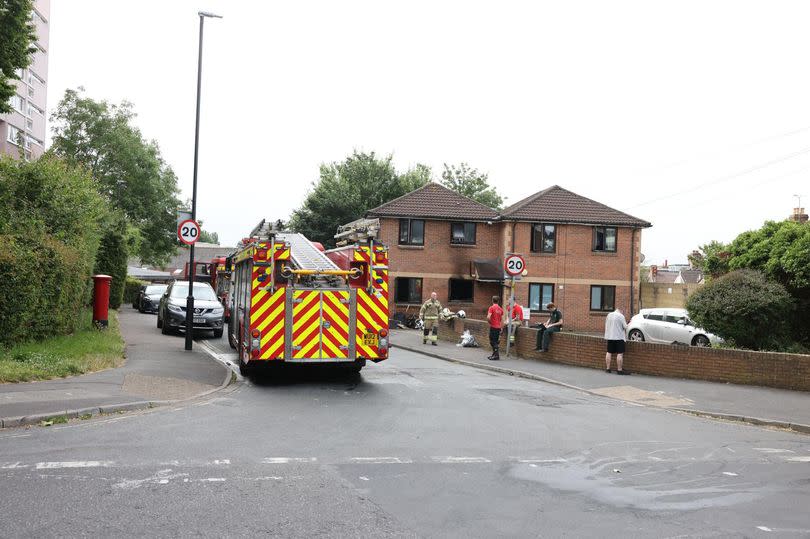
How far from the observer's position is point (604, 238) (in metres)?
38.4

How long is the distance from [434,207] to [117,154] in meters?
22.3

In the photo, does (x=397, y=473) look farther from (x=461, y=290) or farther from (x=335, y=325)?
(x=461, y=290)

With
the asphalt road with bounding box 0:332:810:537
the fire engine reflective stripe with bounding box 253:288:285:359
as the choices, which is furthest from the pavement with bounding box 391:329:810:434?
the fire engine reflective stripe with bounding box 253:288:285:359

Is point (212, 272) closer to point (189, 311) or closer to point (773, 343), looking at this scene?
point (189, 311)

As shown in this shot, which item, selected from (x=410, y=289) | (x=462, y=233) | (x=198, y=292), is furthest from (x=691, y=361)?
(x=462, y=233)

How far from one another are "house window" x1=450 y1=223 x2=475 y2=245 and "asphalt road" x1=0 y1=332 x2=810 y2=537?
27.5 metres

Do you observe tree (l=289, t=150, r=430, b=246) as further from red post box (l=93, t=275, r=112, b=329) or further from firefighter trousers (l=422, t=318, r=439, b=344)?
red post box (l=93, t=275, r=112, b=329)

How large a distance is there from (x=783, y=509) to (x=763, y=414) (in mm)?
5982

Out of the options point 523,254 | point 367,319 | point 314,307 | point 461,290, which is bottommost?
point 367,319

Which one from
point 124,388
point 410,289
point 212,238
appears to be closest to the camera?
point 124,388

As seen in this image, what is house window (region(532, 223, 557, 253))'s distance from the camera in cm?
3794

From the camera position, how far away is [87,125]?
47219mm

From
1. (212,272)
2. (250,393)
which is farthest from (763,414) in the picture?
(212,272)

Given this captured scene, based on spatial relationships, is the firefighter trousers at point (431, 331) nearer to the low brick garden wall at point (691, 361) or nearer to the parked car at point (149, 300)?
the low brick garden wall at point (691, 361)
